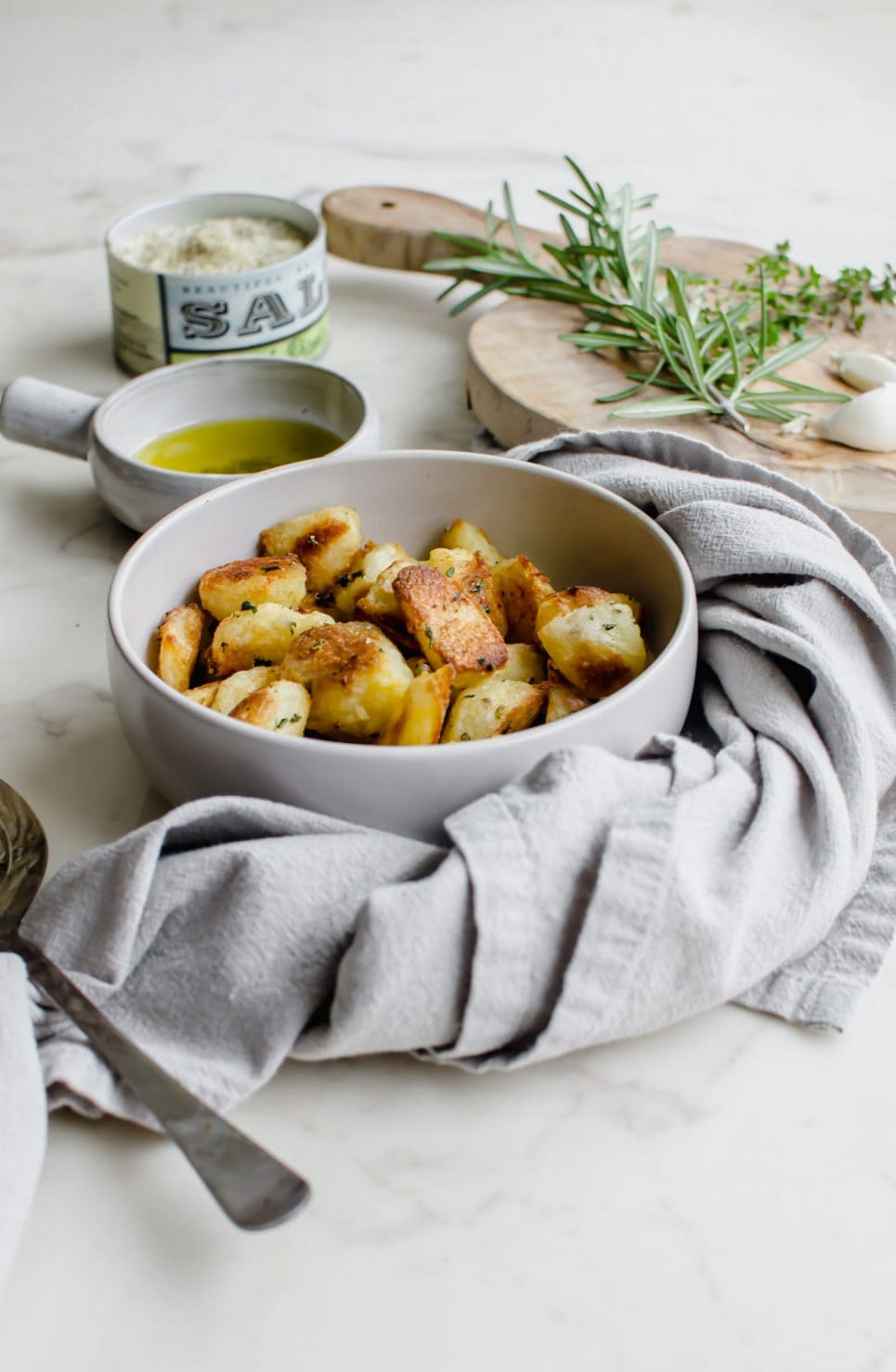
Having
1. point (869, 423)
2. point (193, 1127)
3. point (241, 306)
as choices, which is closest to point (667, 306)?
point (869, 423)

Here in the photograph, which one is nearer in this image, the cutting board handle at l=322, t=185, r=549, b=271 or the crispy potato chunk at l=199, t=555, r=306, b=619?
the crispy potato chunk at l=199, t=555, r=306, b=619

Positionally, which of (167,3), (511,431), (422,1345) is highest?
(167,3)

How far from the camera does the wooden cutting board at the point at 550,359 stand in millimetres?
1253

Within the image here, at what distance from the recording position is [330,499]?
3.45 feet

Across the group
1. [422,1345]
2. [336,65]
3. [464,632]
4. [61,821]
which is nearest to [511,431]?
[464,632]

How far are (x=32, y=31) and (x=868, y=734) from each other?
221cm

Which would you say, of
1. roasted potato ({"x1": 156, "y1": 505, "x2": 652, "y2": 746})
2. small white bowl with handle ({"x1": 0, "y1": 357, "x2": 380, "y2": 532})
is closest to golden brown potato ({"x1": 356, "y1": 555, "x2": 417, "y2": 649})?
roasted potato ({"x1": 156, "y1": 505, "x2": 652, "y2": 746})

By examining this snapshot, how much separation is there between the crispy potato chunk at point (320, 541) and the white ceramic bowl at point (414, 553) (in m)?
0.03

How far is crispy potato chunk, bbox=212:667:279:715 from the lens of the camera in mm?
872

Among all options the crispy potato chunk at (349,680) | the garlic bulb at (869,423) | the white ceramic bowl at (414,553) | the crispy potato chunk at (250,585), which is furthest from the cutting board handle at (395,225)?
the crispy potato chunk at (349,680)

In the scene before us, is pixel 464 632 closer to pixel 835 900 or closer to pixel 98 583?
pixel 835 900

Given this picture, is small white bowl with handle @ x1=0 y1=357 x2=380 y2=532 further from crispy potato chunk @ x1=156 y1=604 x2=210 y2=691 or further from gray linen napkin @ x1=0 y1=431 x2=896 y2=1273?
gray linen napkin @ x1=0 y1=431 x2=896 y2=1273

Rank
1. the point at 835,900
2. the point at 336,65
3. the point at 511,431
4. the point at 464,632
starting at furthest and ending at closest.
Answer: the point at 336,65 < the point at 511,431 < the point at 464,632 < the point at 835,900

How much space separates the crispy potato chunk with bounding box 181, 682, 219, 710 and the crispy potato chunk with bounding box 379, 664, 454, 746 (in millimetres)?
116
